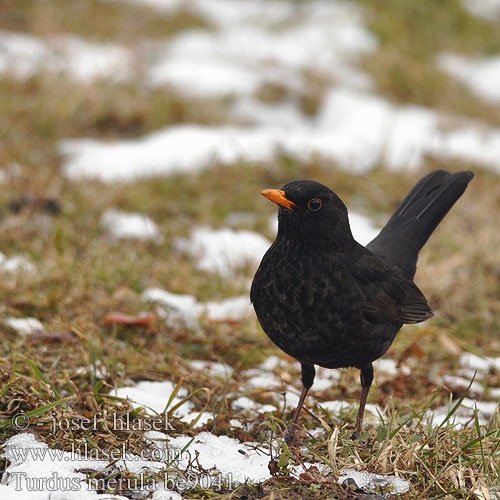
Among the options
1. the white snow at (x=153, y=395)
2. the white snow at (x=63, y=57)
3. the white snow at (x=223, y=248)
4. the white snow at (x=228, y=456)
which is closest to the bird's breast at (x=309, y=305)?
the white snow at (x=228, y=456)

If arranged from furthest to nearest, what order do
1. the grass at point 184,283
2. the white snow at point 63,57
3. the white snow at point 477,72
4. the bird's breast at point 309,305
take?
the white snow at point 477,72 < the white snow at point 63,57 < the bird's breast at point 309,305 < the grass at point 184,283

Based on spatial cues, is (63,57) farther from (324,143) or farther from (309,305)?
(309,305)

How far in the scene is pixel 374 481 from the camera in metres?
2.73

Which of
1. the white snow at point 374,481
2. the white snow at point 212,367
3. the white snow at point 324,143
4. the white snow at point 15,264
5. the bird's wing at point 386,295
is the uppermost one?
the white snow at point 324,143

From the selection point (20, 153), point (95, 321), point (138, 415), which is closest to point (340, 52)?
point (20, 153)

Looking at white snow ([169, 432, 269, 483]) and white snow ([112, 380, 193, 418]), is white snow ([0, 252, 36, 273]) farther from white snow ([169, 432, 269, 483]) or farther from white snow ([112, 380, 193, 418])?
white snow ([169, 432, 269, 483])

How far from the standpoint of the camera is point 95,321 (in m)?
4.20

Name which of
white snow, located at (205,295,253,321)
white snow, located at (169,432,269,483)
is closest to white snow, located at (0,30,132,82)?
white snow, located at (205,295,253,321)

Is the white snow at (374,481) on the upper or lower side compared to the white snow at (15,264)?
lower

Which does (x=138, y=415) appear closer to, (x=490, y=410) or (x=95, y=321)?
(x=95, y=321)

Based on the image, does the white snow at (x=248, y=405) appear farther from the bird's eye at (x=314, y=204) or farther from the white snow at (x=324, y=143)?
the white snow at (x=324, y=143)

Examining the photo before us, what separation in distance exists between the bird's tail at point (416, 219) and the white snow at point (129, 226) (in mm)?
2155

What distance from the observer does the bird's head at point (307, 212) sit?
316 centimetres

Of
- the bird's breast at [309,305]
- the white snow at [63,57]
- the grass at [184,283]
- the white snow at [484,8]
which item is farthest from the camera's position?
the white snow at [484,8]
